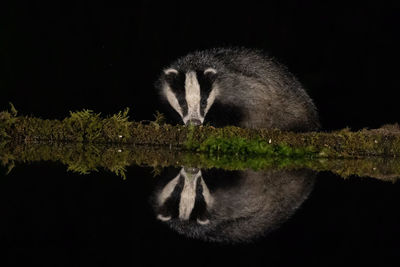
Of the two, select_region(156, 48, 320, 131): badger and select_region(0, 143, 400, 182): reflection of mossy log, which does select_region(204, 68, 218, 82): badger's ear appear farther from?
select_region(0, 143, 400, 182): reflection of mossy log

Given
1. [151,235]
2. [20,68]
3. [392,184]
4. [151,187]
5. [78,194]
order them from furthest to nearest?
[20,68], [392,184], [151,187], [78,194], [151,235]

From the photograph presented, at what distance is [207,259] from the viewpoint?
4.99 ft

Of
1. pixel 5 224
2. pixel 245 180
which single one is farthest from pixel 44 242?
pixel 245 180

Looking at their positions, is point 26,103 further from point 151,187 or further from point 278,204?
A: point 278,204

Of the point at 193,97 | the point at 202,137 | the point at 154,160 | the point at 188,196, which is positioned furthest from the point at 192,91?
the point at 188,196

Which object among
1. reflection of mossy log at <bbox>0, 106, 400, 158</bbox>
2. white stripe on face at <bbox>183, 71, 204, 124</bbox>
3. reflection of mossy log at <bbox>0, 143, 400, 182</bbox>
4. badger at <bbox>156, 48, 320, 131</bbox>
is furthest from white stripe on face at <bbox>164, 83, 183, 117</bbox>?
reflection of mossy log at <bbox>0, 143, 400, 182</bbox>

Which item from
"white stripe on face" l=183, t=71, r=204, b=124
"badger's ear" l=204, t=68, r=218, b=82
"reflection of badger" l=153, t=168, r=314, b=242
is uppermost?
"badger's ear" l=204, t=68, r=218, b=82

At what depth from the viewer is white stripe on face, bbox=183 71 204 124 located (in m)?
5.44

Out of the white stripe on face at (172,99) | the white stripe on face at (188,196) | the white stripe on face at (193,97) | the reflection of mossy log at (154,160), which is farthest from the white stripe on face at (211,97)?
the white stripe on face at (188,196)

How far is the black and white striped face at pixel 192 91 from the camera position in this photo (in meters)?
5.45

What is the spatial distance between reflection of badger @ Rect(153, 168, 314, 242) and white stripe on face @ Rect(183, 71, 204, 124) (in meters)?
2.09

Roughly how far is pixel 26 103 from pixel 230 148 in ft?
9.87

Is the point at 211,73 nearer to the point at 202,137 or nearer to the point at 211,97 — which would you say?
the point at 211,97

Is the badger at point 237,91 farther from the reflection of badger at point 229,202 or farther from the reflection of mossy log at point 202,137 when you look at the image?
the reflection of badger at point 229,202
